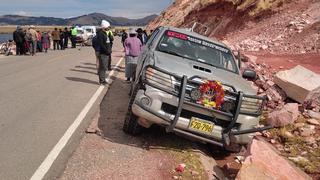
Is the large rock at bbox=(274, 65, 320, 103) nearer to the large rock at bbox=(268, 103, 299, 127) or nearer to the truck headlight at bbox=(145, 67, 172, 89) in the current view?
the large rock at bbox=(268, 103, 299, 127)

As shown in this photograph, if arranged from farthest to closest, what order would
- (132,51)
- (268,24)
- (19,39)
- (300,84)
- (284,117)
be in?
(268,24) < (19,39) < (132,51) < (300,84) < (284,117)

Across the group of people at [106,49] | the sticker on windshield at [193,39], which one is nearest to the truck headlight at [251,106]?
the sticker on windshield at [193,39]

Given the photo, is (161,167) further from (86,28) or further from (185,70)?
(86,28)

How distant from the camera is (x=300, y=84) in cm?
1275

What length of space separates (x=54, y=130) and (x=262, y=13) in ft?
87.8

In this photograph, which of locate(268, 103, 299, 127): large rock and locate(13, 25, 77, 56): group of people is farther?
locate(13, 25, 77, 56): group of people

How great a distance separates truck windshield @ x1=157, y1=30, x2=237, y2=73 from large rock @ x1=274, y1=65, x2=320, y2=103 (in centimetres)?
346

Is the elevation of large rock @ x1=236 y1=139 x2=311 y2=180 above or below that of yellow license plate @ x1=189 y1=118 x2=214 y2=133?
below

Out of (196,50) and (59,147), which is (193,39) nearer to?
(196,50)

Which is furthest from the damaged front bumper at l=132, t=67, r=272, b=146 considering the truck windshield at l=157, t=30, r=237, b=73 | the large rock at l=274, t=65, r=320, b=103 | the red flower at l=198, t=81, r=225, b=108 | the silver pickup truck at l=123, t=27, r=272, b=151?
the large rock at l=274, t=65, r=320, b=103

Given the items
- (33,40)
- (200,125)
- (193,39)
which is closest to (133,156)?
(200,125)

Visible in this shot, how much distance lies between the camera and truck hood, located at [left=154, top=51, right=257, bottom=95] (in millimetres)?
7964

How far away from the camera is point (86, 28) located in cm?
4581

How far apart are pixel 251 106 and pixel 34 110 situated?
4690 mm
